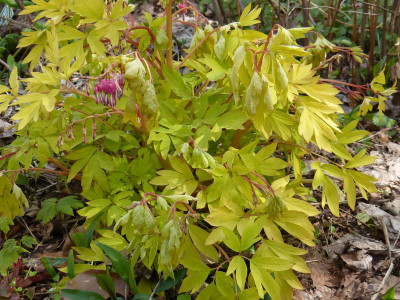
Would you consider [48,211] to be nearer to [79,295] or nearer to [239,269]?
[79,295]

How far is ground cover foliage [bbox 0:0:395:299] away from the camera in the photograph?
4.30 ft

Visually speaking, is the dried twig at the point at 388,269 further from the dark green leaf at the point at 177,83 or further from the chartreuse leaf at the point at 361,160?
the dark green leaf at the point at 177,83

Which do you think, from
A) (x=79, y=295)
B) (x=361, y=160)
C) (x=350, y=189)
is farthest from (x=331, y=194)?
(x=79, y=295)

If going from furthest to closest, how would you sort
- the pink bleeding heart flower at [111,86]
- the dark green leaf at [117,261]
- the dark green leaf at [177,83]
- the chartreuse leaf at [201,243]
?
the dark green leaf at [177,83] → the dark green leaf at [117,261] → the chartreuse leaf at [201,243] → the pink bleeding heart flower at [111,86]

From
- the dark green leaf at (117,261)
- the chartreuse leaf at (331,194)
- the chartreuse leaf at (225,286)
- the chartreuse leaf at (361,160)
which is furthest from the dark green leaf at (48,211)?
the chartreuse leaf at (361,160)

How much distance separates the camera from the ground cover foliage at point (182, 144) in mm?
1311

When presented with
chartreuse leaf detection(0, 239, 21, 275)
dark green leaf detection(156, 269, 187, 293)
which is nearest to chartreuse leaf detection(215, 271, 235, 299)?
dark green leaf detection(156, 269, 187, 293)

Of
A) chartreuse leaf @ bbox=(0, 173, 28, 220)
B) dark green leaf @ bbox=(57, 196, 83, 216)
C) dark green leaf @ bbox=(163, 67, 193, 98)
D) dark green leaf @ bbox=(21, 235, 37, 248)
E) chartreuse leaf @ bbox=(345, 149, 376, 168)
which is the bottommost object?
dark green leaf @ bbox=(21, 235, 37, 248)

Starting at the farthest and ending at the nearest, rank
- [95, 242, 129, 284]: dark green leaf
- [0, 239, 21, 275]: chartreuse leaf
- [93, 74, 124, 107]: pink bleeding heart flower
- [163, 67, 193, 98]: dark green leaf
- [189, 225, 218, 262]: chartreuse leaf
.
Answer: [0, 239, 21, 275]: chartreuse leaf → [163, 67, 193, 98]: dark green leaf → [95, 242, 129, 284]: dark green leaf → [189, 225, 218, 262]: chartreuse leaf → [93, 74, 124, 107]: pink bleeding heart flower

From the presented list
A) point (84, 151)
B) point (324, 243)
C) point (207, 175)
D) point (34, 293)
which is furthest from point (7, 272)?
point (324, 243)

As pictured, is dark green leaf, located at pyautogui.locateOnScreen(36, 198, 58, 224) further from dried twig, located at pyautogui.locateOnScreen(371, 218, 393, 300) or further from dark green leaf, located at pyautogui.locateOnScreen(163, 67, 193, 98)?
dried twig, located at pyautogui.locateOnScreen(371, 218, 393, 300)

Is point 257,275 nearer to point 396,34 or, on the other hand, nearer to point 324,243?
point 324,243

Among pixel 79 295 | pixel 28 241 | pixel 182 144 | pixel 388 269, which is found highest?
pixel 182 144

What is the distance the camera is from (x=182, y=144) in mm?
1538
